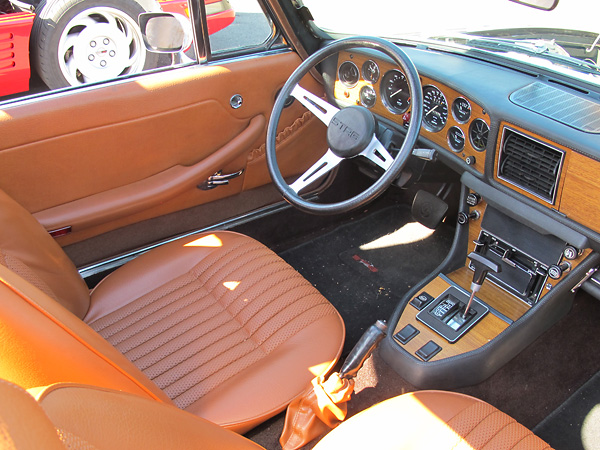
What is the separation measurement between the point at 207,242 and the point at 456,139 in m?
0.90

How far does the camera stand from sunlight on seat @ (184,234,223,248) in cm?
178

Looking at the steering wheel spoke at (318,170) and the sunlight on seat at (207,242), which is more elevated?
the steering wheel spoke at (318,170)

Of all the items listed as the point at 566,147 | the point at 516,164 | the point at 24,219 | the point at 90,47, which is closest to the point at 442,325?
the point at 516,164

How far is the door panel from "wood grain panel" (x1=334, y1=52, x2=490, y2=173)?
17 centimetres

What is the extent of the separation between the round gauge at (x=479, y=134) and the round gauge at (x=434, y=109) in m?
0.11

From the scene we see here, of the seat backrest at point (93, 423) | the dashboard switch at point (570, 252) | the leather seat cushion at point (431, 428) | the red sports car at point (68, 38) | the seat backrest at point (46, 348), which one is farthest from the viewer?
the red sports car at point (68, 38)

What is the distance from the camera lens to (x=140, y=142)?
1.88 metres

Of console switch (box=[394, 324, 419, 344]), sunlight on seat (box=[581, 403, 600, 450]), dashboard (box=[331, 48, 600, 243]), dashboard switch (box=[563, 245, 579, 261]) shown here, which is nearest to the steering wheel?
dashboard (box=[331, 48, 600, 243])

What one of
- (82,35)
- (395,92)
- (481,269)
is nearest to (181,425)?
(481,269)

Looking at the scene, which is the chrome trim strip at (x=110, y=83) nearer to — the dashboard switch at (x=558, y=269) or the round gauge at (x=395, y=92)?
the round gauge at (x=395, y=92)

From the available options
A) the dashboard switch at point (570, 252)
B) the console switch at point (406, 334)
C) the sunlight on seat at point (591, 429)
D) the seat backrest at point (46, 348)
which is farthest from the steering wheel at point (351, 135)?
the sunlight on seat at point (591, 429)

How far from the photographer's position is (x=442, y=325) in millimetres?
1777

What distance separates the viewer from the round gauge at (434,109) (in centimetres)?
184

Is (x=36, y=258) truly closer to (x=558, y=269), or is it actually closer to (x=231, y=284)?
(x=231, y=284)
